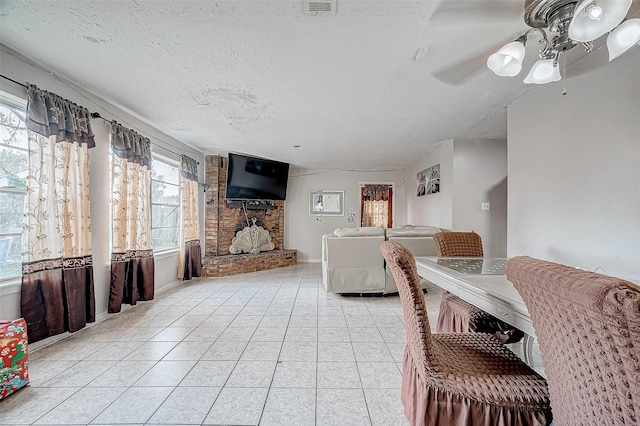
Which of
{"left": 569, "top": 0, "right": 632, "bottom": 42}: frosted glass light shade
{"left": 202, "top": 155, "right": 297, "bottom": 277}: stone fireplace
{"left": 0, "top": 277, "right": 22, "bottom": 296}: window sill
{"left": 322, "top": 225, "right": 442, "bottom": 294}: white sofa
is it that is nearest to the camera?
{"left": 569, "top": 0, "right": 632, "bottom": 42}: frosted glass light shade

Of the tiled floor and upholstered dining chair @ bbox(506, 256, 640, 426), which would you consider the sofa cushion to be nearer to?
the tiled floor

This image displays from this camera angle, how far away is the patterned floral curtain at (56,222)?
2.09m

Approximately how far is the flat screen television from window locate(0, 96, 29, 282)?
10.8ft

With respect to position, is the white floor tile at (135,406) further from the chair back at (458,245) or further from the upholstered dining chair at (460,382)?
the chair back at (458,245)

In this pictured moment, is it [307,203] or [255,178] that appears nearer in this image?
[255,178]

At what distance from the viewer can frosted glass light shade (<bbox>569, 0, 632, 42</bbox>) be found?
1.14m

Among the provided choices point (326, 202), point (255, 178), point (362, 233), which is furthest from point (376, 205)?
point (362, 233)

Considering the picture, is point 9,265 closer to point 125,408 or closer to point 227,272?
point 125,408

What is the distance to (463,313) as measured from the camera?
1789mm

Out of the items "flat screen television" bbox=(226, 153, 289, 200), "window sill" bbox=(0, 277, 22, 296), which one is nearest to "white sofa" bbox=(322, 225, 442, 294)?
"flat screen television" bbox=(226, 153, 289, 200)

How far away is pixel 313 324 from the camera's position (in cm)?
277

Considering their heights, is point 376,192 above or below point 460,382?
above

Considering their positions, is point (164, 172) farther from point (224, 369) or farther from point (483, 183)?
point (483, 183)

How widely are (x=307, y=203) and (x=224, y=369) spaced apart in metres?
Result: 5.21
